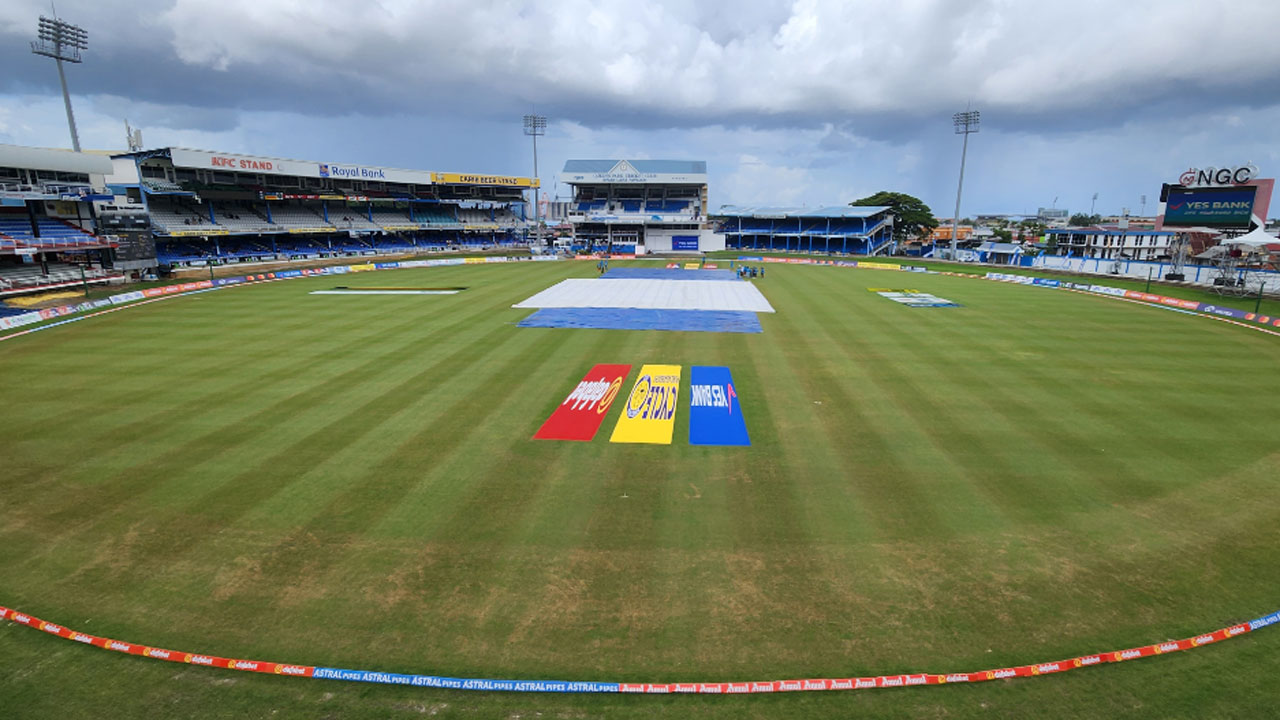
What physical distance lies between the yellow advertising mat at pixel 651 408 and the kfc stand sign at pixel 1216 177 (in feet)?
177

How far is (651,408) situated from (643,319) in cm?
1379

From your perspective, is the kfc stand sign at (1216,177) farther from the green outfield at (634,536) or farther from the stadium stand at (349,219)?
the stadium stand at (349,219)

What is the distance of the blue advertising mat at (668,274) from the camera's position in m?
49.4

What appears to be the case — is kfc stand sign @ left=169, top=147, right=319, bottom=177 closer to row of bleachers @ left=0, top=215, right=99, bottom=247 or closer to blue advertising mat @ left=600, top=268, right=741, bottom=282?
row of bleachers @ left=0, top=215, right=99, bottom=247

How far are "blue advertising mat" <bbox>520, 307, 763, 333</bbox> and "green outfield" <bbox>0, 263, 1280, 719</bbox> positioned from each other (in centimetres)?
735

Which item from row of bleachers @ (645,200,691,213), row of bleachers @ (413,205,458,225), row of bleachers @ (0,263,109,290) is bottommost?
row of bleachers @ (0,263,109,290)

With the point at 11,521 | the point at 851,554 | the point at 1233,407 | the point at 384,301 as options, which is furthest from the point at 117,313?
the point at 1233,407

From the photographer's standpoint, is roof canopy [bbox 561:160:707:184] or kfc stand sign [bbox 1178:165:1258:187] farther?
roof canopy [bbox 561:160:707:184]

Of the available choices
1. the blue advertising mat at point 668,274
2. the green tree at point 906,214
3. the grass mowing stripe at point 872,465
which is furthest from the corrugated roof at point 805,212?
the grass mowing stripe at point 872,465

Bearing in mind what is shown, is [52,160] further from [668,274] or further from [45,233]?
[668,274]

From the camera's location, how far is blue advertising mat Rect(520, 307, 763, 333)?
2770 cm

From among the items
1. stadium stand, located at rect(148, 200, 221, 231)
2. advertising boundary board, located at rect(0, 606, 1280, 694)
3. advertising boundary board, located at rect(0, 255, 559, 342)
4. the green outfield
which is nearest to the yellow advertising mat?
the green outfield

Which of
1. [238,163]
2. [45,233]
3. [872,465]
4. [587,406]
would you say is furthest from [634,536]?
[238,163]

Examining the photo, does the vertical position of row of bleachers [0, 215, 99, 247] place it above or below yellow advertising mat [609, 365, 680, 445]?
above
